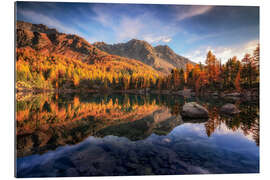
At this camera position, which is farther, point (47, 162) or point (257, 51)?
point (257, 51)

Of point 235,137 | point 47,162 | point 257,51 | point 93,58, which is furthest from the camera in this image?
point 93,58

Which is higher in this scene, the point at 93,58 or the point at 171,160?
the point at 93,58

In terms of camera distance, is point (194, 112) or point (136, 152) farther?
point (194, 112)

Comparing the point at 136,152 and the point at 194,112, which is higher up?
the point at 194,112

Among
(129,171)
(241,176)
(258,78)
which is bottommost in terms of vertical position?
(241,176)

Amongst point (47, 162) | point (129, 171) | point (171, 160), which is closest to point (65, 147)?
point (47, 162)

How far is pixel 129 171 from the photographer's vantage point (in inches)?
134

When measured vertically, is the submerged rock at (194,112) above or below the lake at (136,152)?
above

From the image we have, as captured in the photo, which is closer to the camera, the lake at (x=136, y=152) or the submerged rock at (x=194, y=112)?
the lake at (x=136, y=152)

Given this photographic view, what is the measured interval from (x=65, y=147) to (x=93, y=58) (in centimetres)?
14940

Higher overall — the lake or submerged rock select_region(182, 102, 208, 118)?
submerged rock select_region(182, 102, 208, 118)

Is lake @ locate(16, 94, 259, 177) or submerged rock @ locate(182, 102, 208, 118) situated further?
submerged rock @ locate(182, 102, 208, 118)
